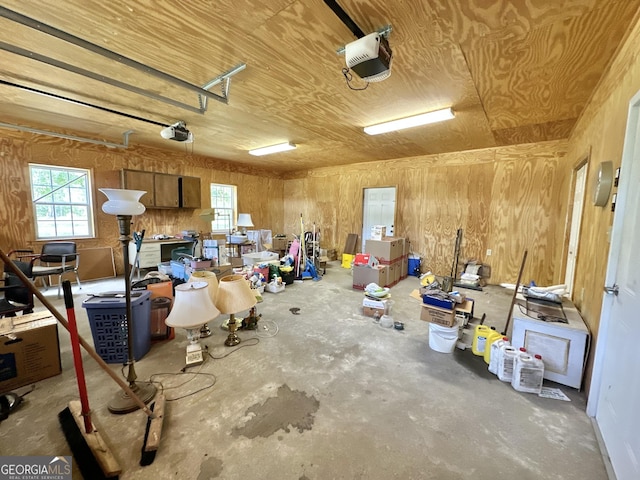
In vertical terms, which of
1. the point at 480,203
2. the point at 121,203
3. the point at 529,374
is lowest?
the point at 529,374

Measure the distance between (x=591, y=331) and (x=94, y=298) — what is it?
13.5 feet

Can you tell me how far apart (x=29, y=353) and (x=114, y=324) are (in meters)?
0.54

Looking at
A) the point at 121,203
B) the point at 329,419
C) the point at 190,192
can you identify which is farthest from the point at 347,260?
the point at 121,203

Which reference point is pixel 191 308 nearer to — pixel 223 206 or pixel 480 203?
pixel 480 203

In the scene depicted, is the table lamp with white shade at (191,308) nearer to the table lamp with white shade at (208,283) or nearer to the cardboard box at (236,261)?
the table lamp with white shade at (208,283)

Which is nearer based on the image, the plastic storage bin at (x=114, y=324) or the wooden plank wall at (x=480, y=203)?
the plastic storage bin at (x=114, y=324)

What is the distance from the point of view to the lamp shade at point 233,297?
7.87ft

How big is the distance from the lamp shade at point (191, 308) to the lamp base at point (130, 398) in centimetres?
47

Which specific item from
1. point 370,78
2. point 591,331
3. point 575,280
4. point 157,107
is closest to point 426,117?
point 370,78

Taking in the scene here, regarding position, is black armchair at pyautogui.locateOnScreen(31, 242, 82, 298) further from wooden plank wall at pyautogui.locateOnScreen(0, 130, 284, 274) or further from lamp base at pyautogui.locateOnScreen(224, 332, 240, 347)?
lamp base at pyautogui.locateOnScreen(224, 332, 240, 347)

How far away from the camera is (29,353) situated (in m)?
1.98

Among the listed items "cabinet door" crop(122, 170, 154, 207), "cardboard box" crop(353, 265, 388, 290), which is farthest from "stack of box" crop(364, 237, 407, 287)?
"cabinet door" crop(122, 170, 154, 207)

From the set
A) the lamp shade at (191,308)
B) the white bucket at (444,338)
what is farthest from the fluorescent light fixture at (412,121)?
the lamp shade at (191,308)

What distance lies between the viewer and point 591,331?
1.96 meters
